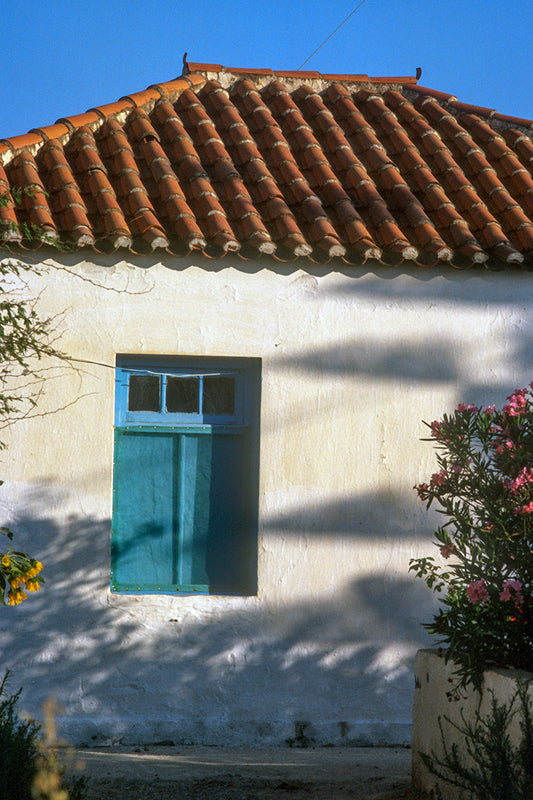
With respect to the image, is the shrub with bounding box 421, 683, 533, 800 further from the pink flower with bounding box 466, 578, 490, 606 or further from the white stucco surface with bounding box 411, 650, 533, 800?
the pink flower with bounding box 466, 578, 490, 606

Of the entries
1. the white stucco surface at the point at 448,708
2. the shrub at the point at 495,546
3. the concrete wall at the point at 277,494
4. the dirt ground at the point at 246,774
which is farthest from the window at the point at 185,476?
the shrub at the point at 495,546

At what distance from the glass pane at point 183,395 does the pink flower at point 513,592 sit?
280cm

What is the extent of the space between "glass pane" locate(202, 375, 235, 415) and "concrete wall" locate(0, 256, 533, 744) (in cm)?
23

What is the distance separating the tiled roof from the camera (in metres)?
5.82

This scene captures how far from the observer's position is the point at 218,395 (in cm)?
600

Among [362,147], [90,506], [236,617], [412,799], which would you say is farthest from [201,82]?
[412,799]

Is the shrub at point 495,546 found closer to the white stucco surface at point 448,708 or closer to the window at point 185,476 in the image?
the white stucco surface at point 448,708

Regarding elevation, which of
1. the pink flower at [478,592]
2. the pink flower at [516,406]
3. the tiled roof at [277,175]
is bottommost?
the pink flower at [478,592]

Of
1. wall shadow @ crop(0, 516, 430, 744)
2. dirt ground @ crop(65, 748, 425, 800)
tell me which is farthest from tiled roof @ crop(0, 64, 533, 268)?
dirt ground @ crop(65, 748, 425, 800)

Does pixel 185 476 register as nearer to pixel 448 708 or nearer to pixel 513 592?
pixel 448 708

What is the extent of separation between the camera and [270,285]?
5.95 metres

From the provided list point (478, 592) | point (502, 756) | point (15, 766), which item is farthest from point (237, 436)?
point (502, 756)

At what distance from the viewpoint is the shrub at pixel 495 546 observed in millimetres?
3771

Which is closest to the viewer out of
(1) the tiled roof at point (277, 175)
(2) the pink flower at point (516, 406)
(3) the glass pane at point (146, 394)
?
(2) the pink flower at point (516, 406)
